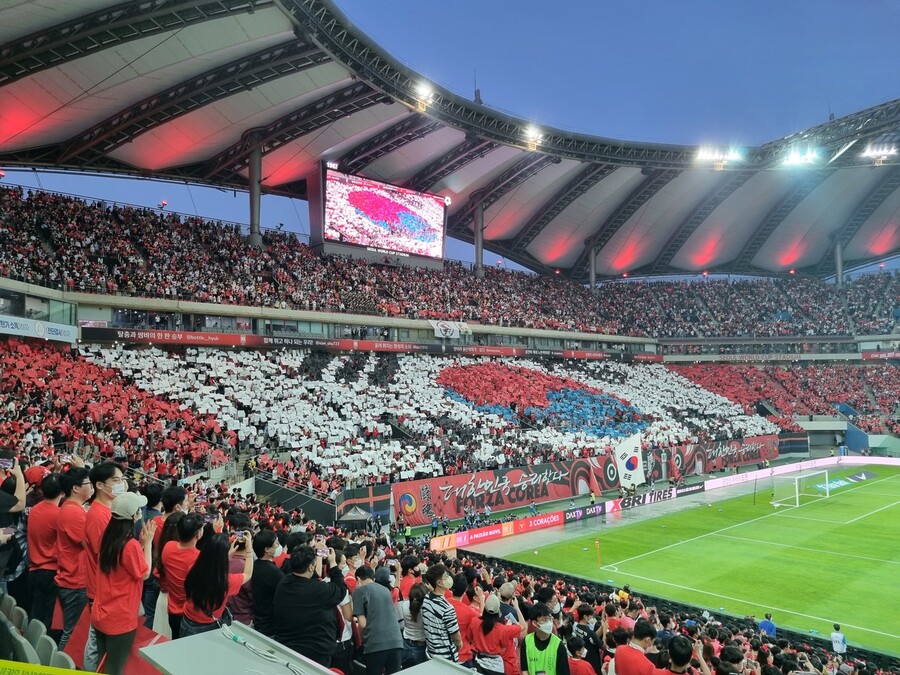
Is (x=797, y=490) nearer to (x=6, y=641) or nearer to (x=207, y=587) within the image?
(x=207, y=587)

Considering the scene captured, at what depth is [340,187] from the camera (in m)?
45.7

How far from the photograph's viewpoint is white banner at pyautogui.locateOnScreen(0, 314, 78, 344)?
25.0 meters

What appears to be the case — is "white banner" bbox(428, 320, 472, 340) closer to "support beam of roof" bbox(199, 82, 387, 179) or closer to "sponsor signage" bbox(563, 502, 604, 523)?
"support beam of roof" bbox(199, 82, 387, 179)

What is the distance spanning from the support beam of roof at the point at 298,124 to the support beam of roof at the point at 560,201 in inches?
869

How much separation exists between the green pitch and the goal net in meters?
0.87

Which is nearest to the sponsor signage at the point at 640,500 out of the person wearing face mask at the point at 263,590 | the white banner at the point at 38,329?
the white banner at the point at 38,329

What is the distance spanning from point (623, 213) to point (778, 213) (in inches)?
660

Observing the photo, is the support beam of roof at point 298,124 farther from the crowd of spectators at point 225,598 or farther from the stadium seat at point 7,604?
the stadium seat at point 7,604

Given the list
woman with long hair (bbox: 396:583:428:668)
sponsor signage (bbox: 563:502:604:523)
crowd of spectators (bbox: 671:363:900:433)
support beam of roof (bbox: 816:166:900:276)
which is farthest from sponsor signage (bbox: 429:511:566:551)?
support beam of roof (bbox: 816:166:900:276)

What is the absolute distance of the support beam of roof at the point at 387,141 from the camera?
4231 cm

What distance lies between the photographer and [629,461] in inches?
1214

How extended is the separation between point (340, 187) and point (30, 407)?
29.0 metres

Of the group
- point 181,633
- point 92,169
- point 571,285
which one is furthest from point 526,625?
point 571,285

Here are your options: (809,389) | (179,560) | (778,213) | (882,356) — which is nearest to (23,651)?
(179,560)
